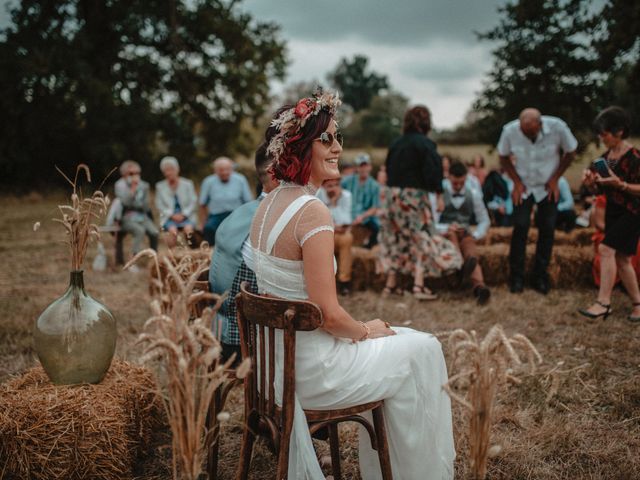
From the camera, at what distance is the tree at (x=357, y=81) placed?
7200 cm

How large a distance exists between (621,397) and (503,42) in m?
16.6

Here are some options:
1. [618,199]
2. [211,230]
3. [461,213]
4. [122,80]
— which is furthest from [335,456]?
[122,80]

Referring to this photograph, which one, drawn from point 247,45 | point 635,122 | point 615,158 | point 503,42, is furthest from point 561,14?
point 615,158

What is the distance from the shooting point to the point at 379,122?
46156 millimetres

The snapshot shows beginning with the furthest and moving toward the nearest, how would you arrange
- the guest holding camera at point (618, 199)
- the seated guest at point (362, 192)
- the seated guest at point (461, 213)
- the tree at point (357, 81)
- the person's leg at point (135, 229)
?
the tree at point (357, 81), the person's leg at point (135, 229), the seated guest at point (362, 192), the seated guest at point (461, 213), the guest holding camera at point (618, 199)

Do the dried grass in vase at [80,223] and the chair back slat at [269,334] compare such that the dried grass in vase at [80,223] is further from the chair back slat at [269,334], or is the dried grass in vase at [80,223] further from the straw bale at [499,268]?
the straw bale at [499,268]

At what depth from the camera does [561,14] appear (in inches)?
658

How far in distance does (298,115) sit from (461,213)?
4.88 meters

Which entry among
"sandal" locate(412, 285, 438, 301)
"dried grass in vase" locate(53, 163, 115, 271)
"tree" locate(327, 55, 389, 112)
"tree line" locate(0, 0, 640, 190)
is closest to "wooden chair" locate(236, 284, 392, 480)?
"dried grass in vase" locate(53, 163, 115, 271)

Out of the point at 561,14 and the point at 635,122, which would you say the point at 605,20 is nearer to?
the point at 561,14

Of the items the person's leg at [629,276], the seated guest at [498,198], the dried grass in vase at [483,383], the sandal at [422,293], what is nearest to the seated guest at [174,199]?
the sandal at [422,293]

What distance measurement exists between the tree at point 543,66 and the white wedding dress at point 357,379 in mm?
16681

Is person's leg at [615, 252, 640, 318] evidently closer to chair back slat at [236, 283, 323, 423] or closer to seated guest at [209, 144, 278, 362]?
seated guest at [209, 144, 278, 362]

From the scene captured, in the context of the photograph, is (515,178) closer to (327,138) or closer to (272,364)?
(327,138)
